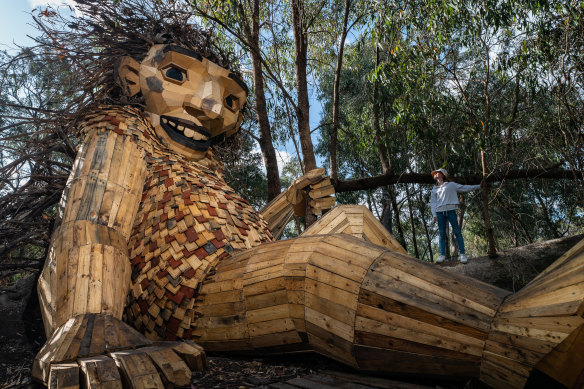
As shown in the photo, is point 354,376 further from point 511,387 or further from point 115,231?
point 115,231

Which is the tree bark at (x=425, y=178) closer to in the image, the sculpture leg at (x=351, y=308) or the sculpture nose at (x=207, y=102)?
the sculpture nose at (x=207, y=102)

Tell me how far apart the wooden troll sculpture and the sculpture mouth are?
13mm

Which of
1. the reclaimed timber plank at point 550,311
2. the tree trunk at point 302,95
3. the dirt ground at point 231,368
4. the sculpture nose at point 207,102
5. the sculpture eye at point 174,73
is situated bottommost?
the dirt ground at point 231,368

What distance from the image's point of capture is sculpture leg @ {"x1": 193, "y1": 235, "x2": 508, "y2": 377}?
1.18 metres

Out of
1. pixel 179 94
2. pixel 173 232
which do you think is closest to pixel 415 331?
pixel 173 232

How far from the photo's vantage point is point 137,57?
9.30ft

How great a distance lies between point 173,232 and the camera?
6.56 feet

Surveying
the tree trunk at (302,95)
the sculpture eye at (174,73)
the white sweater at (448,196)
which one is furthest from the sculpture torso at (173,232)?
the white sweater at (448,196)

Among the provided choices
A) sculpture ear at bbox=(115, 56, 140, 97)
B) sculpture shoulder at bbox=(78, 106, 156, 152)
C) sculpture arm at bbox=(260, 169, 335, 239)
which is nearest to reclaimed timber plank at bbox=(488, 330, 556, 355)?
sculpture shoulder at bbox=(78, 106, 156, 152)

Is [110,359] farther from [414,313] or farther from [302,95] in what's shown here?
[302,95]

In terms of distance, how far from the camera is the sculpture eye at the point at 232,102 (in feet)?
10.0

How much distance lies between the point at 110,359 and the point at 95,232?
0.79 metres

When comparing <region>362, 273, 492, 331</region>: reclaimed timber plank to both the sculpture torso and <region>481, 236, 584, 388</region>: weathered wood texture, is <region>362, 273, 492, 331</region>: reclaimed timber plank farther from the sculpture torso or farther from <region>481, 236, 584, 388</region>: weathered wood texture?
the sculpture torso

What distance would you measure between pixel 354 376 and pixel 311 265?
1.32 ft
